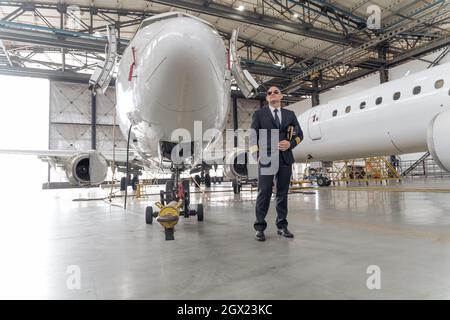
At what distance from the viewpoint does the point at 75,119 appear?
25.2 meters

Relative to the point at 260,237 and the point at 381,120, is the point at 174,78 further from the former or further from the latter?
the point at 381,120

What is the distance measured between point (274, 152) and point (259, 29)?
18.8m

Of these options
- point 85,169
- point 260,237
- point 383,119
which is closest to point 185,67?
point 260,237

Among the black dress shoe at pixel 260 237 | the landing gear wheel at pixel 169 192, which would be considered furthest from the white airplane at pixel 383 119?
the landing gear wheel at pixel 169 192

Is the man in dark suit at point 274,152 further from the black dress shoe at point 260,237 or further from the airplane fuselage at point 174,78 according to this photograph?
the airplane fuselage at point 174,78

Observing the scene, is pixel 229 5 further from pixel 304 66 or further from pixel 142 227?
pixel 142 227

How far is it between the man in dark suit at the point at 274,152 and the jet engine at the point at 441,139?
6.94ft

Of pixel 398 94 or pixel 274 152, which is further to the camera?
pixel 398 94

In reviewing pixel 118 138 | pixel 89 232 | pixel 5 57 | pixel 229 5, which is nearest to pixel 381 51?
pixel 229 5

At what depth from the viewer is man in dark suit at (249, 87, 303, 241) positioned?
11.1 ft

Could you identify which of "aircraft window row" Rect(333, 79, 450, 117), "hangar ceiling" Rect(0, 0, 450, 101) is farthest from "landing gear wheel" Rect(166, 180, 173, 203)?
"hangar ceiling" Rect(0, 0, 450, 101)

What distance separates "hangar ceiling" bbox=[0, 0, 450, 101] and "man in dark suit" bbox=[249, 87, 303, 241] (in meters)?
11.9

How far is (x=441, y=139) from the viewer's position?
4020 millimetres
